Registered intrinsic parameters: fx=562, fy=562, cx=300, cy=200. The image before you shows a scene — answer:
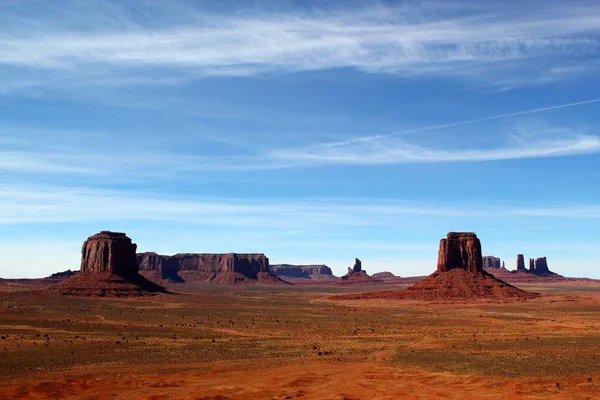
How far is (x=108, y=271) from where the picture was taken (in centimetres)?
13025

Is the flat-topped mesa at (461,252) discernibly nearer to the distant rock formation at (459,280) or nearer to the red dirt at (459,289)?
the distant rock formation at (459,280)

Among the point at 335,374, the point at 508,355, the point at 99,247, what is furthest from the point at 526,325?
the point at 99,247

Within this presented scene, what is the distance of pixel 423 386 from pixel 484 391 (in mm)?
3010

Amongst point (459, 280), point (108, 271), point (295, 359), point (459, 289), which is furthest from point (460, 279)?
point (295, 359)

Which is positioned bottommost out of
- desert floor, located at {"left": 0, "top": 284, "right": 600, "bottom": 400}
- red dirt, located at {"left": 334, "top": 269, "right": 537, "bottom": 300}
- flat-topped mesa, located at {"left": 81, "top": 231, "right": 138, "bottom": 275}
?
desert floor, located at {"left": 0, "top": 284, "right": 600, "bottom": 400}

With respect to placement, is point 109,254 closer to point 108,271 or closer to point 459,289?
point 108,271

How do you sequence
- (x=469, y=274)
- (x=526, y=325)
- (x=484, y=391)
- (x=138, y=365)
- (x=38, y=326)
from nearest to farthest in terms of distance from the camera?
(x=484, y=391) → (x=138, y=365) → (x=38, y=326) → (x=526, y=325) → (x=469, y=274)

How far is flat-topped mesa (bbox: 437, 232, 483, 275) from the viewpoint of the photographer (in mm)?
133125

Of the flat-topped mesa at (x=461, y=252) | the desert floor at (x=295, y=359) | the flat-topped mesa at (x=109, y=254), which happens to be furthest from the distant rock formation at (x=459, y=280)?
the flat-topped mesa at (x=109, y=254)

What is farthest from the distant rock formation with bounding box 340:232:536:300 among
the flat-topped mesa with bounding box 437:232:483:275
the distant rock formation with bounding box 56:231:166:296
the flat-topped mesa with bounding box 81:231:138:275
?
the flat-topped mesa with bounding box 81:231:138:275

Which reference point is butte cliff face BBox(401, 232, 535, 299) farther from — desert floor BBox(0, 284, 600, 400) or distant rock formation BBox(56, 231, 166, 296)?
distant rock formation BBox(56, 231, 166, 296)

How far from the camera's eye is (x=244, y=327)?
61.6 metres

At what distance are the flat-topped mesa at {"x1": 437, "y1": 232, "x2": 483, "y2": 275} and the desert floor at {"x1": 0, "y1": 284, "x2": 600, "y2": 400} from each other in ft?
211

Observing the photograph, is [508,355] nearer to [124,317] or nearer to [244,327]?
[244,327]
